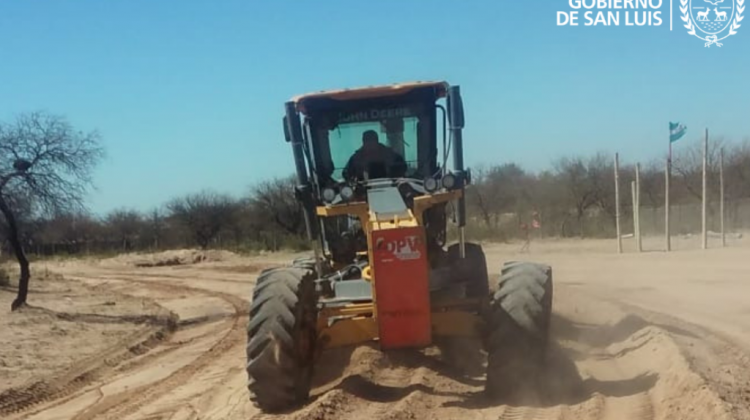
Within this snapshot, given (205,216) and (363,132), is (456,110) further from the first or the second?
(205,216)

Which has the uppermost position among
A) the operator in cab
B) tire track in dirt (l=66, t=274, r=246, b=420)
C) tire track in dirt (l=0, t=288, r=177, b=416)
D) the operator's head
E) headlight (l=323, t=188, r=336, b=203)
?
the operator's head

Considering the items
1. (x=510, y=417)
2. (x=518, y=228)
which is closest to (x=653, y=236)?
(x=518, y=228)

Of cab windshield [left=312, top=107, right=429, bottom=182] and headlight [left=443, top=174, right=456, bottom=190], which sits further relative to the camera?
cab windshield [left=312, top=107, right=429, bottom=182]

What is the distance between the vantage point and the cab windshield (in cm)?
1038

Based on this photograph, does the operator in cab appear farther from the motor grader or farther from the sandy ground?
the sandy ground

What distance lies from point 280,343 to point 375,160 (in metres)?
2.77

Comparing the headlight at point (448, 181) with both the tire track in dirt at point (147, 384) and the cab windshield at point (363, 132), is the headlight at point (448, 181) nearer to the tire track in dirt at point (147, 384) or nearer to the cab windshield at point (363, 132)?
the cab windshield at point (363, 132)

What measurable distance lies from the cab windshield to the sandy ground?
2.30 metres

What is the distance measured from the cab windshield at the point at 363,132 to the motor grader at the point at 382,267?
11 mm

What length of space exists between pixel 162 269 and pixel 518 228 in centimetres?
1714

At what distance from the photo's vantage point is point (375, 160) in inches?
412

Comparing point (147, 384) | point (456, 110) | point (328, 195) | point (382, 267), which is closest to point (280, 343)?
point (382, 267)

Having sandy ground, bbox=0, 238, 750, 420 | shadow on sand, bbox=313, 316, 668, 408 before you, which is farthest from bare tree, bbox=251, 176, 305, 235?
shadow on sand, bbox=313, 316, 668, 408

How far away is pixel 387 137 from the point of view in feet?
34.2
